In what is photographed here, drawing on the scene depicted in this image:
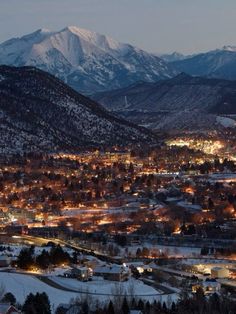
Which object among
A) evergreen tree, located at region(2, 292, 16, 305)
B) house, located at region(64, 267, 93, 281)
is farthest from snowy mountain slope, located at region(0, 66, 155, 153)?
evergreen tree, located at region(2, 292, 16, 305)

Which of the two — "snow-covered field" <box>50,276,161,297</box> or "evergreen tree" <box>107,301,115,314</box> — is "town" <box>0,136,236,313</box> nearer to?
"snow-covered field" <box>50,276,161,297</box>

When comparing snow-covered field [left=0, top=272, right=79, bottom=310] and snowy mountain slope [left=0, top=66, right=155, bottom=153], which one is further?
snowy mountain slope [left=0, top=66, right=155, bottom=153]

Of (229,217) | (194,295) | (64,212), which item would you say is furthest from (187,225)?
(194,295)

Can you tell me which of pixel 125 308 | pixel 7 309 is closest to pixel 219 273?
pixel 125 308

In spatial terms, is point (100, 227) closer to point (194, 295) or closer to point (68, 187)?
point (68, 187)

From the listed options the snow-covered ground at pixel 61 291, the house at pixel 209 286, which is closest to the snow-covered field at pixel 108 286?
the snow-covered ground at pixel 61 291

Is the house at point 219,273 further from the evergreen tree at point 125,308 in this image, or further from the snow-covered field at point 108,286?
the evergreen tree at point 125,308

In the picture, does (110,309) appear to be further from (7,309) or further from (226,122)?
(226,122)
